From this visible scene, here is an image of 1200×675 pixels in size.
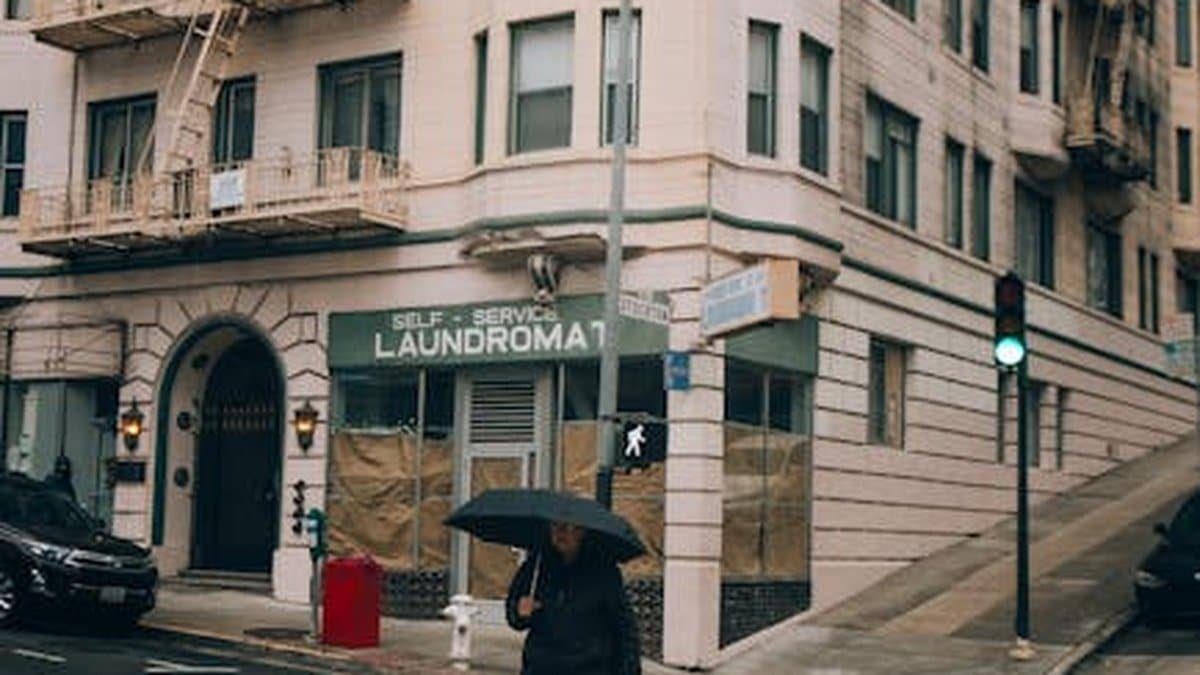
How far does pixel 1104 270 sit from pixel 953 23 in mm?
10239

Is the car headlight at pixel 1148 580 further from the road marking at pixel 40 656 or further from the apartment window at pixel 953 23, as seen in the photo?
the road marking at pixel 40 656

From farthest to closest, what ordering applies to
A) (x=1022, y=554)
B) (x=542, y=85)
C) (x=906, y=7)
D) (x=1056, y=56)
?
(x=1056, y=56) → (x=906, y=7) → (x=542, y=85) → (x=1022, y=554)

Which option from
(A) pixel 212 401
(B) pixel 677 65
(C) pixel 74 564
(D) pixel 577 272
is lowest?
(C) pixel 74 564

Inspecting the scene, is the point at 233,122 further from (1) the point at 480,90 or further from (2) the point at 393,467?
(2) the point at 393,467

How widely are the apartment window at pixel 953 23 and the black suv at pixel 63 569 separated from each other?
54.9 feet

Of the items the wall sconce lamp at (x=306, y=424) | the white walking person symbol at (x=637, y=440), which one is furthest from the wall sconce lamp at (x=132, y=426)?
the white walking person symbol at (x=637, y=440)

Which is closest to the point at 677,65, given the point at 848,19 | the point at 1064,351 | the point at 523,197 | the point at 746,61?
the point at 746,61

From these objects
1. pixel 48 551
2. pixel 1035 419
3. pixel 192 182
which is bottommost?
pixel 48 551

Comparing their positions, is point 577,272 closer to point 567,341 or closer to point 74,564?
point 567,341

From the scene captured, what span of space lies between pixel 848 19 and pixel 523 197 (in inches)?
243

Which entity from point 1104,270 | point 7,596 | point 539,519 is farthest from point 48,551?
point 1104,270

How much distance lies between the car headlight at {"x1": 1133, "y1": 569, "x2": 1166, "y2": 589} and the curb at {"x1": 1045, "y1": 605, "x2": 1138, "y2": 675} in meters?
0.58

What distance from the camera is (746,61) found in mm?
22078

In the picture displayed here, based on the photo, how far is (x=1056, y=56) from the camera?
111 feet
